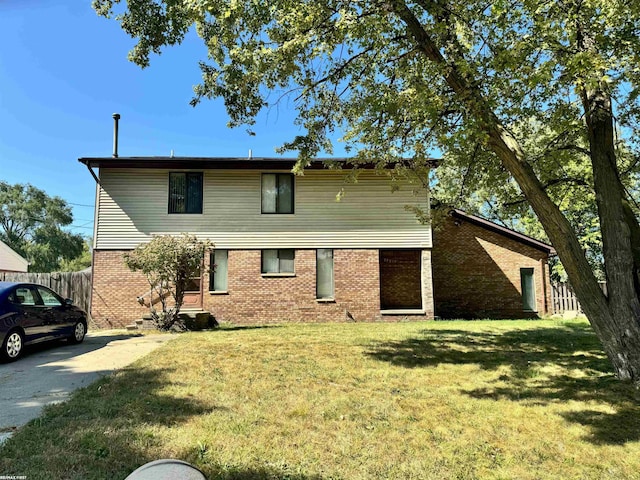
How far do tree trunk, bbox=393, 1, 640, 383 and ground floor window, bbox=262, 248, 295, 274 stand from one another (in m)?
9.30

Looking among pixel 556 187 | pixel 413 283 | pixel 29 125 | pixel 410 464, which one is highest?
pixel 29 125

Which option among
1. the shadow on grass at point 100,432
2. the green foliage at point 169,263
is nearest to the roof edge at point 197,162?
the green foliage at point 169,263

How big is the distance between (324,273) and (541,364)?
870 centimetres

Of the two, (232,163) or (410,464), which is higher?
(232,163)

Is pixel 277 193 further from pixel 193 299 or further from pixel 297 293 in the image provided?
pixel 193 299

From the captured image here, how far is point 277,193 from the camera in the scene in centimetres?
1488

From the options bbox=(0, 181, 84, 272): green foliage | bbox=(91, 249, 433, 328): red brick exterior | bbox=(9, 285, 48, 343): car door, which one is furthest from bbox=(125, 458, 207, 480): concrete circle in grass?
bbox=(0, 181, 84, 272): green foliage

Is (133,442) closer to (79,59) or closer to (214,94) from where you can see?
(214,94)

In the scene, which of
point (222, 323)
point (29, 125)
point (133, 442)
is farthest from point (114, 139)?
point (133, 442)

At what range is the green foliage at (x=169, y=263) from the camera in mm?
10734

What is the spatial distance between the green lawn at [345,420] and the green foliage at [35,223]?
179 feet

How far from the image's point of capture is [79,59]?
10.3 m

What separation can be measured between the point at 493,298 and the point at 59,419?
15.7 m

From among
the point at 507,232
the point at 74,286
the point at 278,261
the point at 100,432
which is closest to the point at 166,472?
the point at 100,432
